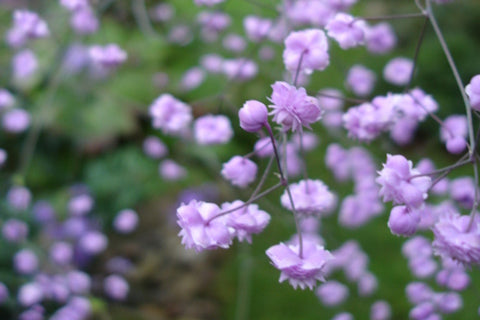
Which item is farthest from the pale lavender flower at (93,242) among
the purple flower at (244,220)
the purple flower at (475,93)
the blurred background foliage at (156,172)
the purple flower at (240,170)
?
the purple flower at (475,93)

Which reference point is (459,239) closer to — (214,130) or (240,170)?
(240,170)

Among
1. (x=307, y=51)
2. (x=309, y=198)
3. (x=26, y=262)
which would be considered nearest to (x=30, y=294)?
(x=26, y=262)

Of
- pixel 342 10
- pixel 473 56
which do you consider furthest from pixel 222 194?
pixel 473 56

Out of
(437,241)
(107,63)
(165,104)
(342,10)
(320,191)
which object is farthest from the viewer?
(107,63)

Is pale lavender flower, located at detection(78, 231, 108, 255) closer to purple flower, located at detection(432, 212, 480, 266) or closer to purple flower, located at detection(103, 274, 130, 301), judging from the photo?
purple flower, located at detection(103, 274, 130, 301)

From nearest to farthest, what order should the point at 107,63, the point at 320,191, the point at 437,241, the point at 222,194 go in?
the point at 437,241 < the point at 320,191 < the point at 107,63 < the point at 222,194

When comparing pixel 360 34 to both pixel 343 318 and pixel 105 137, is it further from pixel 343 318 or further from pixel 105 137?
pixel 105 137

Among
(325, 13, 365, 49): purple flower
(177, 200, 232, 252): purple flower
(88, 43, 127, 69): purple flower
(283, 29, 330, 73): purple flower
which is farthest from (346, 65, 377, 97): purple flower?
(177, 200, 232, 252): purple flower
